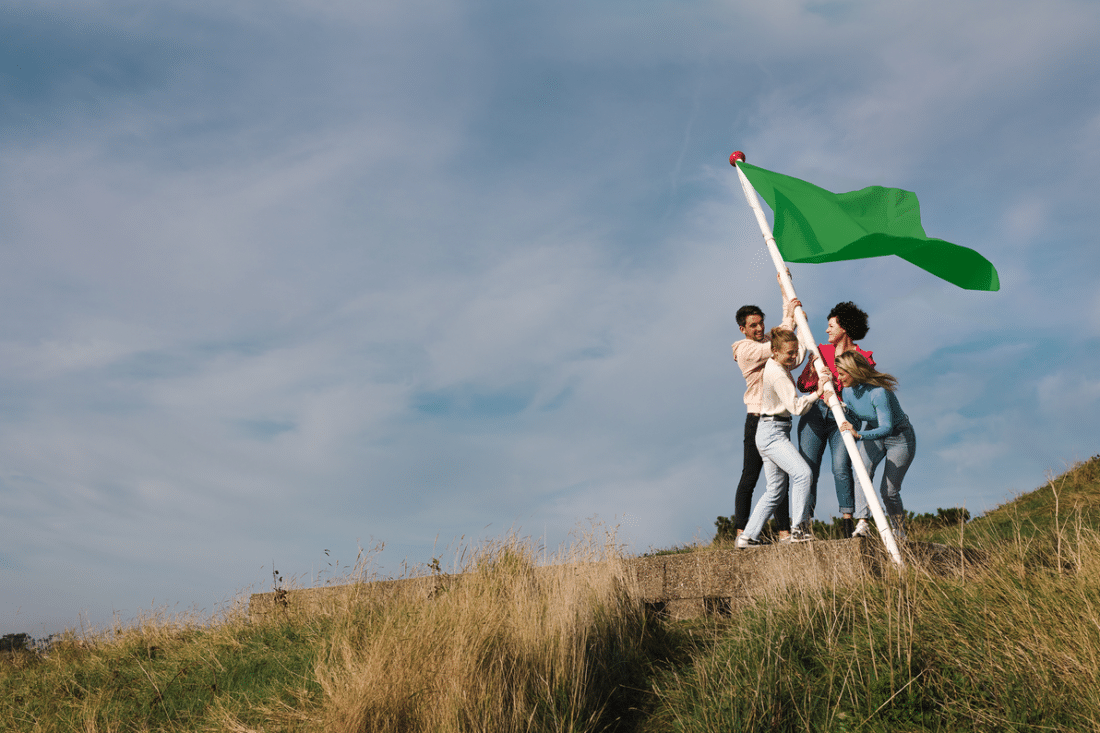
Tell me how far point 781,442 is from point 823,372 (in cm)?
81

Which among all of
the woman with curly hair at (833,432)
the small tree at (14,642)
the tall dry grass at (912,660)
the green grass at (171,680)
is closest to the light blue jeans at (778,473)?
the woman with curly hair at (833,432)

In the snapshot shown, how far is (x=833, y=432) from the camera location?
719 cm

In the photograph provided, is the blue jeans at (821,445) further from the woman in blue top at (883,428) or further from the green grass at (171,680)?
the green grass at (171,680)

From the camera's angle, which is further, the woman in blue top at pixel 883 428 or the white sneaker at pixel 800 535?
Answer: the woman in blue top at pixel 883 428

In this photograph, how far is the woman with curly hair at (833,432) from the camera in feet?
23.5

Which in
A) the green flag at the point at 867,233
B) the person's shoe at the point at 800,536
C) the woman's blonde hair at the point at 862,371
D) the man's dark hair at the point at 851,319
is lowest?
the person's shoe at the point at 800,536

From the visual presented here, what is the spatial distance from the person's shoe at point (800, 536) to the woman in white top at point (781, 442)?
1 centimetres

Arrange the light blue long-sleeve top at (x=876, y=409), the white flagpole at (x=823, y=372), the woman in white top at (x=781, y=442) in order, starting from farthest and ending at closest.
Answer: the light blue long-sleeve top at (x=876, y=409) < the woman in white top at (x=781, y=442) < the white flagpole at (x=823, y=372)

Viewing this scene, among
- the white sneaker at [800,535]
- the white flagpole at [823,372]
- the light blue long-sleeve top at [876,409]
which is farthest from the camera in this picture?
the light blue long-sleeve top at [876,409]

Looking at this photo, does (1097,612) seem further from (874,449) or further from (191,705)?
(191,705)

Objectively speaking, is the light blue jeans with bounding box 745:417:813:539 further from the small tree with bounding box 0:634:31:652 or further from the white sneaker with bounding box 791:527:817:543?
the small tree with bounding box 0:634:31:652

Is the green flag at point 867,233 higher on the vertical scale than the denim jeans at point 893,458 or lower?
higher

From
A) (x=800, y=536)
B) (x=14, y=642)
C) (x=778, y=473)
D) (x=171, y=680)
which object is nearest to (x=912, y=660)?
(x=800, y=536)

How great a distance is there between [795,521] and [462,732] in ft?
11.9
